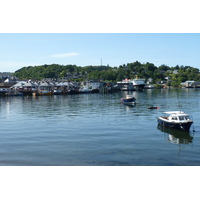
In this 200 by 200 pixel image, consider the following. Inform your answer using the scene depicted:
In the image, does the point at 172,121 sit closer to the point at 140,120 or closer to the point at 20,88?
the point at 140,120

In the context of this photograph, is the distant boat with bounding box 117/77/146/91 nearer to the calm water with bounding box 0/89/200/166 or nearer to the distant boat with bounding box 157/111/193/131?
the calm water with bounding box 0/89/200/166

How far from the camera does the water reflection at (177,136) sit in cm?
2953

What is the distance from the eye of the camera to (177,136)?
31984mm

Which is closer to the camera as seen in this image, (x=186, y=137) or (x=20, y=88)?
(x=186, y=137)

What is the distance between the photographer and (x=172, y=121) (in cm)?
3431

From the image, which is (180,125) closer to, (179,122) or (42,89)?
(179,122)

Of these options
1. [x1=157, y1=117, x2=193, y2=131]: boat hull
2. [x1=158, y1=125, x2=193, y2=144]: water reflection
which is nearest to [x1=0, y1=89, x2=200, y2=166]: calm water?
[x1=158, y1=125, x2=193, y2=144]: water reflection

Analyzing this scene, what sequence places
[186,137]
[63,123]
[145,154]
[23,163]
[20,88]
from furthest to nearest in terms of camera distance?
[20,88], [63,123], [186,137], [145,154], [23,163]

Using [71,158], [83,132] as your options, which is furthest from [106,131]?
[71,158]

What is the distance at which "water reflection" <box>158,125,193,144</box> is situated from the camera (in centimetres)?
2953

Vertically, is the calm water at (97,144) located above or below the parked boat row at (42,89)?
below

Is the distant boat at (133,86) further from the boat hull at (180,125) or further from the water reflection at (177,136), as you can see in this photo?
the water reflection at (177,136)

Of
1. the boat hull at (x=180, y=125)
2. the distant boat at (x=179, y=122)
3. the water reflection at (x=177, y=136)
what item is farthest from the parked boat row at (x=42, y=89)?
the water reflection at (x=177, y=136)

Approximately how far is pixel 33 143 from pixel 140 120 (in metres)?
19.3
